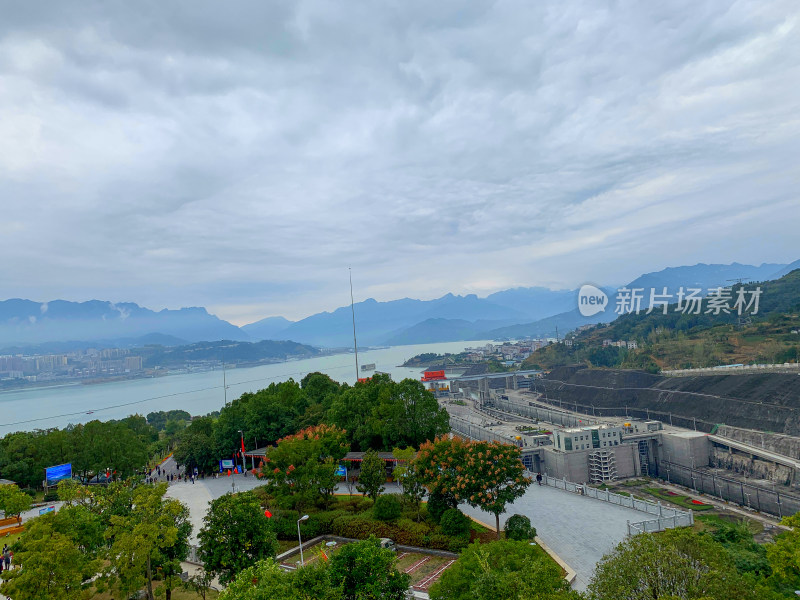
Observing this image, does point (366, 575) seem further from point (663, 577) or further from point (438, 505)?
point (438, 505)

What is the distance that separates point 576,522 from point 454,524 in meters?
4.70

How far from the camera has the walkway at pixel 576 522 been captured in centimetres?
1327

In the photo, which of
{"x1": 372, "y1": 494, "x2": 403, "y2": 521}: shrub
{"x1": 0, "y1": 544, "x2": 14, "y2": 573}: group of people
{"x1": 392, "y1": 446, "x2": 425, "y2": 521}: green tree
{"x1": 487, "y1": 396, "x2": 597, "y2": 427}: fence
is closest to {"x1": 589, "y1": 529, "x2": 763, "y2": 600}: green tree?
{"x1": 392, "y1": 446, "x2": 425, "y2": 521}: green tree

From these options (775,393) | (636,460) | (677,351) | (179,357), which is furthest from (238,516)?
(179,357)

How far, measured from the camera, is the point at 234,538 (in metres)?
11.3

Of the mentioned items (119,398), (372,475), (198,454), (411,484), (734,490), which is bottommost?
(734,490)

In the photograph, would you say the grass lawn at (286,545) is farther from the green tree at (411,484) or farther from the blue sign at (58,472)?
the blue sign at (58,472)

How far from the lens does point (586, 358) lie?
272 feet

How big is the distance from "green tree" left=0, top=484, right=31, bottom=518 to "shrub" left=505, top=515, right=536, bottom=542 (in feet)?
52.5

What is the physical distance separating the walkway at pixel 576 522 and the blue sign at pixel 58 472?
18.9 metres

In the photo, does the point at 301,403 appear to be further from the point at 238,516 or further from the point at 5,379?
the point at 5,379

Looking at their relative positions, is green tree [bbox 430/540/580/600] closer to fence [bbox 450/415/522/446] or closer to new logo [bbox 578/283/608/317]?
fence [bbox 450/415/522/446]

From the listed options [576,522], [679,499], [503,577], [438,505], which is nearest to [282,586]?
[503,577]

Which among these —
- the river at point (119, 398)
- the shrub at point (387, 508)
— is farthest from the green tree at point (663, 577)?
the river at point (119, 398)
